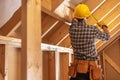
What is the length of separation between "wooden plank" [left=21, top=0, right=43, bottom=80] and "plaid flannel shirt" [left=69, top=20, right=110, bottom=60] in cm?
90

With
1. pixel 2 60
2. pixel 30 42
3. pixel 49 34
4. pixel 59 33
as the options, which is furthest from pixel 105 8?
pixel 30 42

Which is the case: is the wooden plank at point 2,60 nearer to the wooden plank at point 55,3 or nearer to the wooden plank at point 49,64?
the wooden plank at point 55,3

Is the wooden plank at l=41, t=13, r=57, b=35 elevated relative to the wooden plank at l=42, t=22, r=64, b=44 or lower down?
elevated

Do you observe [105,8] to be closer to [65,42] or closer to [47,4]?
[65,42]

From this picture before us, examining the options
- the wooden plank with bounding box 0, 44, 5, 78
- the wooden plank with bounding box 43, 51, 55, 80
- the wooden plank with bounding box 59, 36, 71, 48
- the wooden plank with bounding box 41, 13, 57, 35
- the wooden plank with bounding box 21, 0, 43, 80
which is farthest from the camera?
the wooden plank with bounding box 59, 36, 71, 48

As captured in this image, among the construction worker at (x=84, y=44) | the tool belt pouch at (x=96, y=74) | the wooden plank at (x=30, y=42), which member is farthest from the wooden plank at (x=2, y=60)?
the tool belt pouch at (x=96, y=74)

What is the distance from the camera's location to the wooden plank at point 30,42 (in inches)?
60.9

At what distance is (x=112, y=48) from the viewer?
709cm

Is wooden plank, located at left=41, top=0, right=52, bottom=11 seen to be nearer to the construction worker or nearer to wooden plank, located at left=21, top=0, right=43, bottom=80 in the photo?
the construction worker

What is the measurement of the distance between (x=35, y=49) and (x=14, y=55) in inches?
48.7

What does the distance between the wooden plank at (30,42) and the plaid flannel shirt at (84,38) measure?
90cm

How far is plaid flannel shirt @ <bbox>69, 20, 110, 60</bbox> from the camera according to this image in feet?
8.05

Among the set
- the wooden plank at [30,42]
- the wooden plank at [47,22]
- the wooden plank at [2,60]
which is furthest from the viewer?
the wooden plank at [47,22]

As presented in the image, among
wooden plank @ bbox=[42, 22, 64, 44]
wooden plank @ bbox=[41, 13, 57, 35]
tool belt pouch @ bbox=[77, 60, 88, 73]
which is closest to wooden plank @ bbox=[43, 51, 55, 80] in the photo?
wooden plank @ bbox=[42, 22, 64, 44]
